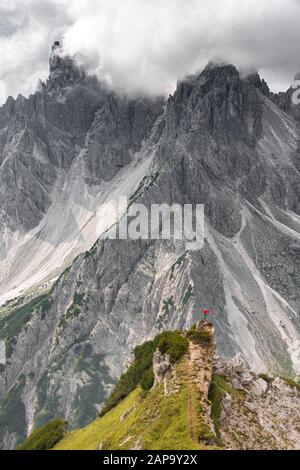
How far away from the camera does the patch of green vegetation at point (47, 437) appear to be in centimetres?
7931

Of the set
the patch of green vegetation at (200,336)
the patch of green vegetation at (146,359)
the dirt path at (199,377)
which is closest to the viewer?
the dirt path at (199,377)

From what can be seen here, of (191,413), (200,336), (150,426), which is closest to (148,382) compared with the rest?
(200,336)

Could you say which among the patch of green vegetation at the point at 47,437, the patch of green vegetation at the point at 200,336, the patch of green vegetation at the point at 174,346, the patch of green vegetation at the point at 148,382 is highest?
the patch of green vegetation at the point at 200,336

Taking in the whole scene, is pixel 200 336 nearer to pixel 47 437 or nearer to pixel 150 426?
pixel 150 426

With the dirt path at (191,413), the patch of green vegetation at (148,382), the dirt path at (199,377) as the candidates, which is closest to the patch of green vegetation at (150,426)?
the dirt path at (191,413)

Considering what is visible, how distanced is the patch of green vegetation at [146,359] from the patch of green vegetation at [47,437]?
8.72m

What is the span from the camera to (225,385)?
71.1m

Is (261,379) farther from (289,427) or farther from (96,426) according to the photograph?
(96,426)

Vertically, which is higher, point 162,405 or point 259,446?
point 162,405

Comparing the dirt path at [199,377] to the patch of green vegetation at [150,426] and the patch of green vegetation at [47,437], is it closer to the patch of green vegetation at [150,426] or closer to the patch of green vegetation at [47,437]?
the patch of green vegetation at [150,426]

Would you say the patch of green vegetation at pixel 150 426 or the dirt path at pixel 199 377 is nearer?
the patch of green vegetation at pixel 150 426
